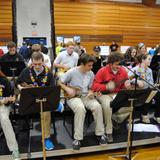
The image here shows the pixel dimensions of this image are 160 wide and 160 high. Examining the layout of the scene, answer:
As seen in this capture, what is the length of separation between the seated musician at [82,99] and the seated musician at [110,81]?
0.33 ft

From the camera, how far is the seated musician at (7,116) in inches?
114

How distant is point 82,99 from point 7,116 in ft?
3.52

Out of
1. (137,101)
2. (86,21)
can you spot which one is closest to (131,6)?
(86,21)

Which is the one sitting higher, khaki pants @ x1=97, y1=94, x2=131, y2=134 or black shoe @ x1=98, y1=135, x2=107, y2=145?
khaki pants @ x1=97, y1=94, x2=131, y2=134

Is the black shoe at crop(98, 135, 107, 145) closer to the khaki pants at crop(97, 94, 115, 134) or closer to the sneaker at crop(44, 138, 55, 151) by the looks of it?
the khaki pants at crop(97, 94, 115, 134)

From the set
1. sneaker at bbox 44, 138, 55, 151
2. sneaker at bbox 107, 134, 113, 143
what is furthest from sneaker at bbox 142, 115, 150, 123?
sneaker at bbox 44, 138, 55, 151

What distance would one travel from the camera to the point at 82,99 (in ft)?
11.3

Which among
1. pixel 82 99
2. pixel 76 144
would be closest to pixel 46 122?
pixel 76 144

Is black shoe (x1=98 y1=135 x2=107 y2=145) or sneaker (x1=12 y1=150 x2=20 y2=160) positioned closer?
sneaker (x1=12 y1=150 x2=20 y2=160)

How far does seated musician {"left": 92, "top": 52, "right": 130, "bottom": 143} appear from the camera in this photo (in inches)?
132

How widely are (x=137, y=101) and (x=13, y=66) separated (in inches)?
82.3

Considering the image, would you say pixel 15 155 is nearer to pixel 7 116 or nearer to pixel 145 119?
pixel 7 116

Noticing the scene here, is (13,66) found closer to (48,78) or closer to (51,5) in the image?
(48,78)

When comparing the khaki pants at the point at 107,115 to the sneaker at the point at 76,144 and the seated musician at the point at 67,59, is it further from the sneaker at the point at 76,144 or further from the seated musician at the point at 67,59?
the seated musician at the point at 67,59
